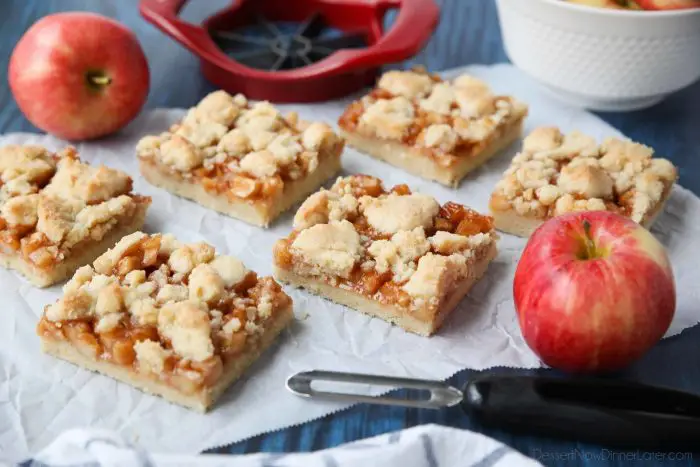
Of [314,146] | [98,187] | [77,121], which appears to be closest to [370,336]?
[314,146]

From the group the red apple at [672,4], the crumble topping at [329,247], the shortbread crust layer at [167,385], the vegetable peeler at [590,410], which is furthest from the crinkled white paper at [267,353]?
the red apple at [672,4]

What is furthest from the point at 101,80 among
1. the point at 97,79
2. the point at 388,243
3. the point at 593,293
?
the point at 593,293

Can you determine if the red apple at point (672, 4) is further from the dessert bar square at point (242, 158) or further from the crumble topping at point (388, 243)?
the dessert bar square at point (242, 158)

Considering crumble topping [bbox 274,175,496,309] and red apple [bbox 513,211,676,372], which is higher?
red apple [bbox 513,211,676,372]

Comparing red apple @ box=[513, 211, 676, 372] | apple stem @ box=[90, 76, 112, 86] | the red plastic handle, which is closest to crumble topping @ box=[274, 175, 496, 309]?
red apple @ box=[513, 211, 676, 372]

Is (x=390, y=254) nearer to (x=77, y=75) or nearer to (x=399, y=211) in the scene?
(x=399, y=211)

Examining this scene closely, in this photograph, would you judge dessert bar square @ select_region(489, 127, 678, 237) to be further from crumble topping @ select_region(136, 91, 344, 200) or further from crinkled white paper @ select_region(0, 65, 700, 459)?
crumble topping @ select_region(136, 91, 344, 200)
